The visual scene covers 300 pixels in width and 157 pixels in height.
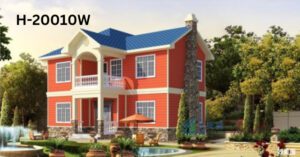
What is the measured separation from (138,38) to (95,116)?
23.2 feet

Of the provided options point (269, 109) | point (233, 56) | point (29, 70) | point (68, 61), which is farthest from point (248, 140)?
point (29, 70)

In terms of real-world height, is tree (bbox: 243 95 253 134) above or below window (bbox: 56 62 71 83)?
below

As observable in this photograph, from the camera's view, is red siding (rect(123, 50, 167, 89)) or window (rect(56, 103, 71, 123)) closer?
red siding (rect(123, 50, 167, 89))

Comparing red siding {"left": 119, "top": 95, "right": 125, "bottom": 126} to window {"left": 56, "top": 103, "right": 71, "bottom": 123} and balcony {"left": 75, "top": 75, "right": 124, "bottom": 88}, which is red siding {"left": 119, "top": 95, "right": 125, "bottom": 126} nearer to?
balcony {"left": 75, "top": 75, "right": 124, "bottom": 88}

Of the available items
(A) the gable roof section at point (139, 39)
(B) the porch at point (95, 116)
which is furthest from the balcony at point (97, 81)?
(A) the gable roof section at point (139, 39)

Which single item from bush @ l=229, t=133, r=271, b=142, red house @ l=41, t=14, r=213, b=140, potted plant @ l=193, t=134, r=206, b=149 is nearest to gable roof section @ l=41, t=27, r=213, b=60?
red house @ l=41, t=14, r=213, b=140

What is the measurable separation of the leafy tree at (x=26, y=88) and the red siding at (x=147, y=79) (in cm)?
1520

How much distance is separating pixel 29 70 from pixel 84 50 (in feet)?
49.3

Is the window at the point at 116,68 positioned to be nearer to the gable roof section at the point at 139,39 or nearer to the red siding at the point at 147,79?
the red siding at the point at 147,79

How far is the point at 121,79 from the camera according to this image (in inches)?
1393

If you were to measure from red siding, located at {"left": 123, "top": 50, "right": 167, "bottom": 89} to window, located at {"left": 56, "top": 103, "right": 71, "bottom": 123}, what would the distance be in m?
5.93

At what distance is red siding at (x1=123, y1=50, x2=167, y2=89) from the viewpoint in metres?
33.0

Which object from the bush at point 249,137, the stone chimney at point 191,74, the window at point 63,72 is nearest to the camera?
the bush at point 249,137

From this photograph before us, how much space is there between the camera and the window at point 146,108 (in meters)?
33.8
